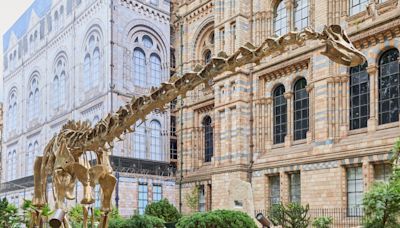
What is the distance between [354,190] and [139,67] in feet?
48.2

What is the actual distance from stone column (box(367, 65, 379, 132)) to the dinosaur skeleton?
14840mm

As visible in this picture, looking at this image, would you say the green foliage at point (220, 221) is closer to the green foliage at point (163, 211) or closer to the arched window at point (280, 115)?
the green foliage at point (163, 211)

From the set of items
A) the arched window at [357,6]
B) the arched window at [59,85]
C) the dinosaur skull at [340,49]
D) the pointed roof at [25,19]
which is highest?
the pointed roof at [25,19]

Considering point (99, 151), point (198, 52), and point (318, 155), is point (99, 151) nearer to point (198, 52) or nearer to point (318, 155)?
point (318, 155)

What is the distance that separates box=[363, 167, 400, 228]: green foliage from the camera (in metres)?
12.2

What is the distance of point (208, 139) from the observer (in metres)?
30.4

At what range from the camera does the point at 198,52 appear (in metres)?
31.5

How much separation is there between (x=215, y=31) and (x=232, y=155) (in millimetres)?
7506

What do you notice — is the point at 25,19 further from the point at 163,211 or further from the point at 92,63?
the point at 163,211

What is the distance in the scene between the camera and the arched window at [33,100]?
117 feet

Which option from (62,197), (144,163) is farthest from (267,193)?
(62,197)

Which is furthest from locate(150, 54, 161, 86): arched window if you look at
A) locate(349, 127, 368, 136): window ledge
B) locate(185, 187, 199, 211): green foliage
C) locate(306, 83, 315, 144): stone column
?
locate(349, 127, 368, 136): window ledge

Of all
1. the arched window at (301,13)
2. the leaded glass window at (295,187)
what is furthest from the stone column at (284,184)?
the arched window at (301,13)

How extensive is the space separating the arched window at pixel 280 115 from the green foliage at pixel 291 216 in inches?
193
